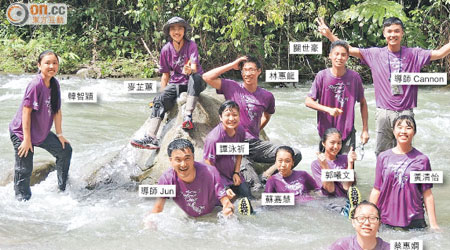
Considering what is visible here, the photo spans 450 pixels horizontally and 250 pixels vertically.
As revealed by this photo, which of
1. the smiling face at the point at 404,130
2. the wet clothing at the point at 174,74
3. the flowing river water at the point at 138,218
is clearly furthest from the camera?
the wet clothing at the point at 174,74

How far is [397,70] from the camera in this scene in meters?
4.68

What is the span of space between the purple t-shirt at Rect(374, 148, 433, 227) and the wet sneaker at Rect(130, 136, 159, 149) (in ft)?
7.12

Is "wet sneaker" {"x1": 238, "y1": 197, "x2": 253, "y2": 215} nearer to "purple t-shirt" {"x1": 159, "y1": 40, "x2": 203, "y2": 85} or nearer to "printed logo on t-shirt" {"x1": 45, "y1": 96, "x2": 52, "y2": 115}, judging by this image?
"purple t-shirt" {"x1": 159, "y1": 40, "x2": 203, "y2": 85}

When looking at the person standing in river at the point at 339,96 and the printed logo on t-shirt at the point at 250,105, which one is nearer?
the person standing in river at the point at 339,96

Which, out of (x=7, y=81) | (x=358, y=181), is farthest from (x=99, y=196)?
(x=7, y=81)

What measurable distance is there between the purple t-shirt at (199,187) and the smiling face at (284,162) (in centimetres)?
68

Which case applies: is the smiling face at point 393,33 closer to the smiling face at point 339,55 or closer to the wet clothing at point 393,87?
the wet clothing at point 393,87

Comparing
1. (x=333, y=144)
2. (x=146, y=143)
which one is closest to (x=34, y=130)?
(x=146, y=143)

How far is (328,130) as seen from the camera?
4.68 m

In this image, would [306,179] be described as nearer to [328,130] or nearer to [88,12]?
[328,130]

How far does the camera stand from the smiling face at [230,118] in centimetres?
462

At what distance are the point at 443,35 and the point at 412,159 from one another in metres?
8.39

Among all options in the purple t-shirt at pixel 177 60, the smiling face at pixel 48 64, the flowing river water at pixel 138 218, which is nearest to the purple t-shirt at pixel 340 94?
the flowing river water at pixel 138 218

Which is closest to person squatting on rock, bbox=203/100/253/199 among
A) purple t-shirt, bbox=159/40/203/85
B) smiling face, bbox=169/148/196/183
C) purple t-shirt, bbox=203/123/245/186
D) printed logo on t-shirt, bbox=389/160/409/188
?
purple t-shirt, bbox=203/123/245/186
